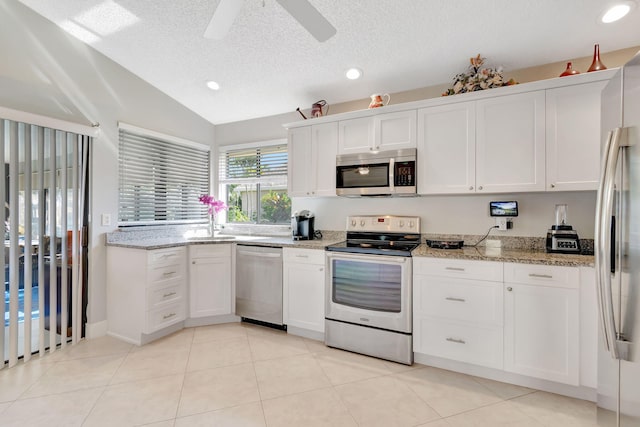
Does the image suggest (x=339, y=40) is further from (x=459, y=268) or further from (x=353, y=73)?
(x=459, y=268)

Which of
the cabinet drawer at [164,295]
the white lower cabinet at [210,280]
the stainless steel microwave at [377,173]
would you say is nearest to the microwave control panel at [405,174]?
the stainless steel microwave at [377,173]

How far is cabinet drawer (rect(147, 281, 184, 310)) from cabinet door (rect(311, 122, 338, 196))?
66.6 inches

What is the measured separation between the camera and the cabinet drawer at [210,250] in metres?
3.04

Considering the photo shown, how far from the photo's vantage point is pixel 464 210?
2703mm

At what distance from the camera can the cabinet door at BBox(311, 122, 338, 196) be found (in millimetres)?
2977

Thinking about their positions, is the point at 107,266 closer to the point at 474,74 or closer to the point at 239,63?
the point at 239,63

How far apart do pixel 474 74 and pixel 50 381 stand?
400 cm

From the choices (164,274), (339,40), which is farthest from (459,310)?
(164,274)

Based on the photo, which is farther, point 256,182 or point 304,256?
point 256,182

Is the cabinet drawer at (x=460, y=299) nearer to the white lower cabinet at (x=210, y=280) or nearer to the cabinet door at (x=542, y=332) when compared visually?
the cabinet door at (x=542, y=332)

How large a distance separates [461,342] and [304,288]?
4.52 feet

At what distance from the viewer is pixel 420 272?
2.29m

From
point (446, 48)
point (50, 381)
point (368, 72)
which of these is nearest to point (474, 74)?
point (446, 48)

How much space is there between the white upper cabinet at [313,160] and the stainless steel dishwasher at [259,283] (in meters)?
0.74
